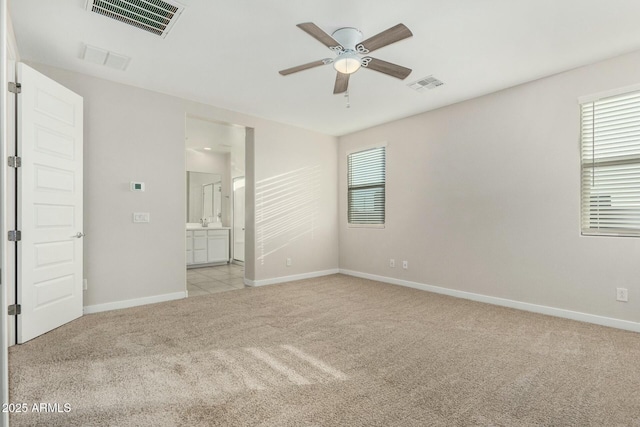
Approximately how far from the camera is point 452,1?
2.38m

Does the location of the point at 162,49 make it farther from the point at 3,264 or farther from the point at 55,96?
the point at 3,264

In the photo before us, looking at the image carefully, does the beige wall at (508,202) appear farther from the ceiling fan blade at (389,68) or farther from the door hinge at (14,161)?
the door hinge at (14,161)

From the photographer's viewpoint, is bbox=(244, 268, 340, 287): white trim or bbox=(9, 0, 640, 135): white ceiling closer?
bbox=(9, 0, 640, 135): white ceiling

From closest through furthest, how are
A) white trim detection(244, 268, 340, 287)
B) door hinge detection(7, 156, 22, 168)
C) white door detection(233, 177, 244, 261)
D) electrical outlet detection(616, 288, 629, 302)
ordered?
door hinge detection(7, 156, 22, 168) < electrical outlet detection(616, 288, 629, 302) < white trim detection(244, 268, 340, 287) < white door detection(233, 177, 244, 261)

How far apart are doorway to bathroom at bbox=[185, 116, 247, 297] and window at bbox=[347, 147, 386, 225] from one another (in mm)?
2261

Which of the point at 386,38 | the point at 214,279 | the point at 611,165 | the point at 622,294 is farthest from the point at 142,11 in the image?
the point at 622,294

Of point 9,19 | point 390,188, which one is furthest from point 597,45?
point 9,19

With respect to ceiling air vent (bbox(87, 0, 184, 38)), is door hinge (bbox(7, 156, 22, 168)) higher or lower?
lower

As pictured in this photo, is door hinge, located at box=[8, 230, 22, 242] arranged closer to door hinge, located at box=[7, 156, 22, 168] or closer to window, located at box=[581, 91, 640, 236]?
door hinge, located at box=[7, 156, 22, 168]

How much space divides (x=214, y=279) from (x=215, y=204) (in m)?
2.57

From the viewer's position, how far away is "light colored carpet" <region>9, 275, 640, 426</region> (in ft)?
5.89

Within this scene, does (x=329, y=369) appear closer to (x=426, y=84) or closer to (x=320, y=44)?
(x=320, y=44)

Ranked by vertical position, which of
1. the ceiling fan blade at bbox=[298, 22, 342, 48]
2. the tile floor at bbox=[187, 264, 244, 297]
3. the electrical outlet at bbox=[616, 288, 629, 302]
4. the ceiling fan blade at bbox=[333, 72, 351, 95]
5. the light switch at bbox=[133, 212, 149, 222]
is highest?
the ceiling fan blade at bbox=[298, 22, 342, 48]

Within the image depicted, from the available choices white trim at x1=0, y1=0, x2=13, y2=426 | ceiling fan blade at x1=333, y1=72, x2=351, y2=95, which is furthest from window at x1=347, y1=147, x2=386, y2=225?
white trim at x1=0, y1=0, x2=13, y2=426
